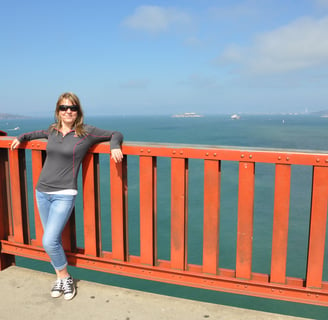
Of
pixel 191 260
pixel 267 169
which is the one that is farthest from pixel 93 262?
pixel 267 169

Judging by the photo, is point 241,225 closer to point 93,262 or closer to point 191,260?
point 93,262

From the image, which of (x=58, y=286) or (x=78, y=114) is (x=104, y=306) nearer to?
(x=58, y=286)

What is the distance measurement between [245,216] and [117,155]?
1.07 metres

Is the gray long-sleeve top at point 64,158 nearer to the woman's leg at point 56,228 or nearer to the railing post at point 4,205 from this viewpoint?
the woman's leg at point 56,228

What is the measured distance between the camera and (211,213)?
262cm

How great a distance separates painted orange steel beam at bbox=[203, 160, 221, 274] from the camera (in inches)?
101

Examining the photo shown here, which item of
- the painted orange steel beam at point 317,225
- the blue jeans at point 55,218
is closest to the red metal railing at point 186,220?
the painted orange steel beam at point 317,225

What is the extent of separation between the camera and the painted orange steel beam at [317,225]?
235 centimetres

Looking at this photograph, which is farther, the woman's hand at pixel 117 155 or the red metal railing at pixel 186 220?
the woman's hand at pixel 117 155

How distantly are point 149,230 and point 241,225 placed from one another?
758 millimetres

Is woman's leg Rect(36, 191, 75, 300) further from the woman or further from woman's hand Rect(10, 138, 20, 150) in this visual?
woman's hand Rect(10, 138, 20, 150)

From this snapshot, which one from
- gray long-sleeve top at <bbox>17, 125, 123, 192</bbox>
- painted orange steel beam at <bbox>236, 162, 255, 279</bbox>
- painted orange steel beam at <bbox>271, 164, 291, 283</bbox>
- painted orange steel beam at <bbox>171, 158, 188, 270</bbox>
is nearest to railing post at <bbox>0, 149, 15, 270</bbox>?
gray long-sleeve top at <bbox>17, 125, 123, 192</bbox>

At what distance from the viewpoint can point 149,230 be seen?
9.30 ft

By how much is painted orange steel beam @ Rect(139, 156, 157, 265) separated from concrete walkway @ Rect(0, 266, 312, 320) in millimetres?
337
